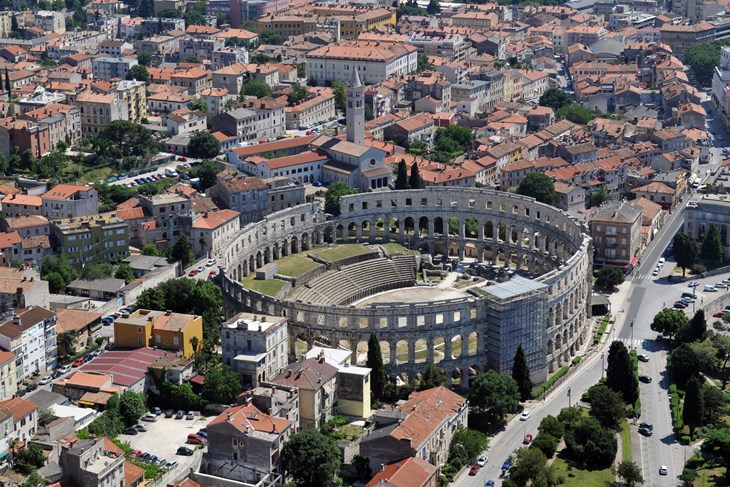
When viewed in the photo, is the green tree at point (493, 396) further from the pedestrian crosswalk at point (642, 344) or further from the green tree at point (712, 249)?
the green tree at point (712, 249)

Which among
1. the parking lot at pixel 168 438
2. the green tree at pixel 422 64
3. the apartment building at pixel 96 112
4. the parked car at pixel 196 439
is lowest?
the parking lot at pixel 168 438

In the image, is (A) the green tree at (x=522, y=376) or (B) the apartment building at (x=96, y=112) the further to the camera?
(B) the apartment building at (x=96, y=112)

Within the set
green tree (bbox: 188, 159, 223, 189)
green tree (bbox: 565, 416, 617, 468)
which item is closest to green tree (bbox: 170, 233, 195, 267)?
green tree (bbox: 188, 159, 223, 189)

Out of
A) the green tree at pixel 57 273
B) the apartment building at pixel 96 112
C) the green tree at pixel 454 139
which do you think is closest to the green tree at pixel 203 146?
the apartment building at pixel 96 112

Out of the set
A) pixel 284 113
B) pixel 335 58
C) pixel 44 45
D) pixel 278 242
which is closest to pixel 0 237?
pixel 278 242

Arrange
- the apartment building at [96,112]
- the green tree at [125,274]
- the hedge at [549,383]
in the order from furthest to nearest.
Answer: the apartment building at [96,112], the green tree at [125,274], the hedge at [549,383]

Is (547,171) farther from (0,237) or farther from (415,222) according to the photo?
(0,237)

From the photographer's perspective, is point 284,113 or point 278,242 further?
point 284,113
